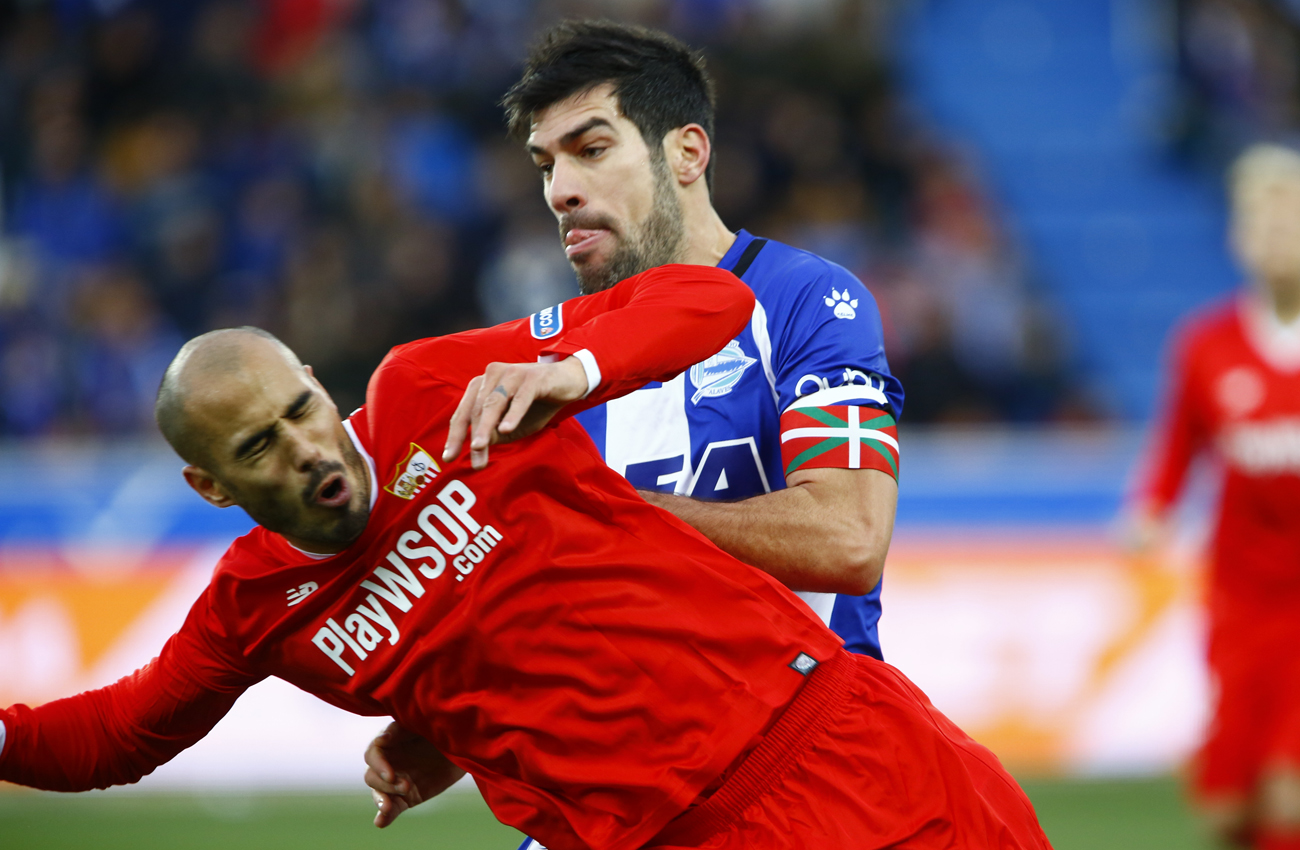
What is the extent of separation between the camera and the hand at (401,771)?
321 cm

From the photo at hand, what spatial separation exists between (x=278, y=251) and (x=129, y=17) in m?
2.63

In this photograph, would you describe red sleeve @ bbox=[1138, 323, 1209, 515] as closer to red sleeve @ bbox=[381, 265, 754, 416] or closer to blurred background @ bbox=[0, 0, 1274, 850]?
blurred background @ bbox=[0, 0, 1274, 850]

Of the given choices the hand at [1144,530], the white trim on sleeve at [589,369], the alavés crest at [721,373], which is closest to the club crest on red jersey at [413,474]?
the white trim on sleeve at [589,369]

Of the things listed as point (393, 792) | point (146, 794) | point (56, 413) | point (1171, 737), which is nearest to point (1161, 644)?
point (1171, 737)

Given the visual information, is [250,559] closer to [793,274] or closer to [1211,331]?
[793,274]

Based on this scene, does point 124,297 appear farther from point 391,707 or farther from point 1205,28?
point 1205,28

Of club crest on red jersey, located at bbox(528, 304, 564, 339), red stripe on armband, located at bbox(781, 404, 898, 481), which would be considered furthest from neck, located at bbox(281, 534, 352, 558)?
red stripe on armband, located at bbox(781, 404, 898, 481)

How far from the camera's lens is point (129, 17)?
12156 mm

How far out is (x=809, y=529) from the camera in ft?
10.0

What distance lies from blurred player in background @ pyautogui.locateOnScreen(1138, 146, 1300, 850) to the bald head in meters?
3.95

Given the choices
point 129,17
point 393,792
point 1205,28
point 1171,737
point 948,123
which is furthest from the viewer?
point 948,123

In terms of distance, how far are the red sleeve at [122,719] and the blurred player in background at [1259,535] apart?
376 cm

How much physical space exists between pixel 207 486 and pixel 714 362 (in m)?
1.11

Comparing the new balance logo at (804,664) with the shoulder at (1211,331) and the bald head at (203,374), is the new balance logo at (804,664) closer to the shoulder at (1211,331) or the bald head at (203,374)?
the bald head at (203,374)
